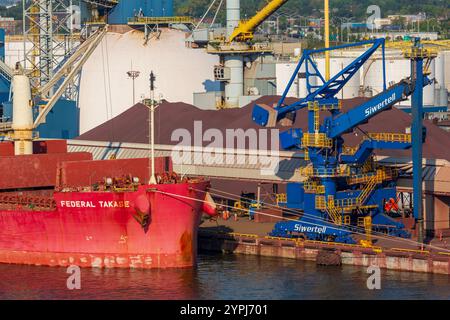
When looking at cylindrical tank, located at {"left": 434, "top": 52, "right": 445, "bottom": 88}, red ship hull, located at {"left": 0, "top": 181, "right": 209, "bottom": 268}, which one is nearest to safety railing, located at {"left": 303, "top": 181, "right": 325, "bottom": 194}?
red ship hull, located at {"left": 0, "top": 181, "right": 209, "bottom": 268}

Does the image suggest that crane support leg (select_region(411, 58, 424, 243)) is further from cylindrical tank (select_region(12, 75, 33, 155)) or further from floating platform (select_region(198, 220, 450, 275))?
cylindrical tank (select_region(12, 75, 33, 155))

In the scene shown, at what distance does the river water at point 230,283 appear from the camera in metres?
48.7

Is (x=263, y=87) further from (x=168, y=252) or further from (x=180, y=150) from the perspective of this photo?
(x=168, y=252)

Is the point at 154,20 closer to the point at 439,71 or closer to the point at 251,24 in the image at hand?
the point at 251,24

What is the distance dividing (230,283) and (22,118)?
1471cm

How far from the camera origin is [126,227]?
176 ft

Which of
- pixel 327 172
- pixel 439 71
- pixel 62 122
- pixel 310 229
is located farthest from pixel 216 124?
pixel 439 71

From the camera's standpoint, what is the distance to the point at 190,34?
289 feet

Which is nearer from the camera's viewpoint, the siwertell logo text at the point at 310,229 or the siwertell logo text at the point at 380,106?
the siwertell logo text at the point at 310,229

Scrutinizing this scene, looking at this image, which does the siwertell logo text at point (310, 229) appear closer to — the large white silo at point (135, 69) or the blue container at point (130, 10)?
the large white silo at point (135, 69)

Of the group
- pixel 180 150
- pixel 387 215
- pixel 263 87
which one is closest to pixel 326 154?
pixel 387 215

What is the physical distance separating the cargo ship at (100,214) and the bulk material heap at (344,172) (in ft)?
15.0

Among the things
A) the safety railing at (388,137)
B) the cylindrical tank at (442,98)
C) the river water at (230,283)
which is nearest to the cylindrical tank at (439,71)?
the cylindrical tank at (442,98)
